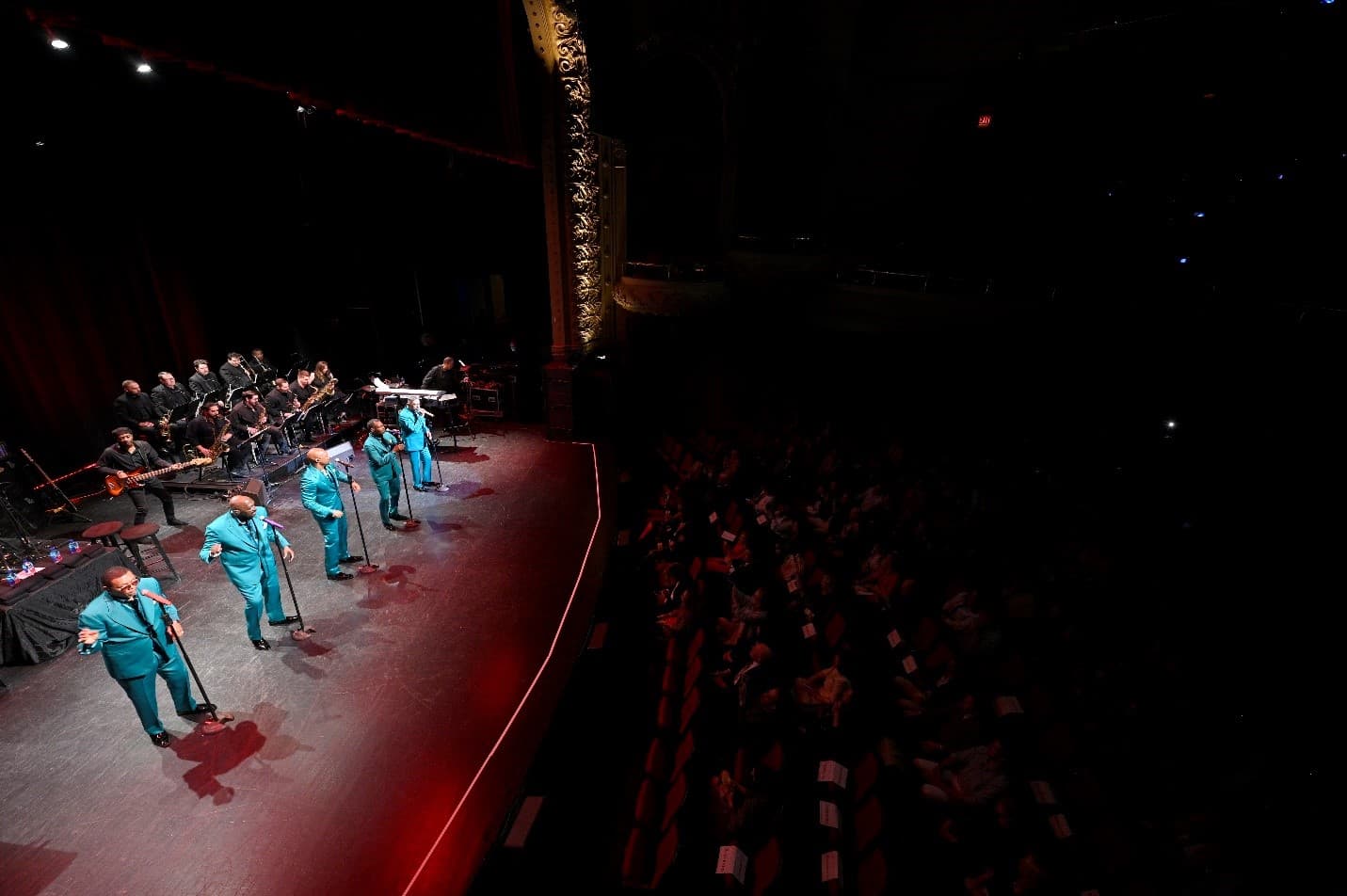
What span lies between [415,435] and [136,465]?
9.49 feet

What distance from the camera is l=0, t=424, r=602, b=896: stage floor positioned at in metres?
3.13

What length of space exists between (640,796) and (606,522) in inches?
138

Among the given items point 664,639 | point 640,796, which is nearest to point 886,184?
point 664,639

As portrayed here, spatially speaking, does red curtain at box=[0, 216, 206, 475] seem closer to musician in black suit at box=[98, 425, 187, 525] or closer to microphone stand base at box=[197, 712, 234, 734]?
musician in black suit at box=[98, 425, 187, 525]

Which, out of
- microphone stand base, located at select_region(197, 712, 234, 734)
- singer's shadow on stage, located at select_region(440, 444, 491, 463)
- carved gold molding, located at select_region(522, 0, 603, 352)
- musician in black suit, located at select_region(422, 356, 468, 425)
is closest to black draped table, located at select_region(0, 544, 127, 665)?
microphone stand base, located at select_region(197, 712, 234, 734)

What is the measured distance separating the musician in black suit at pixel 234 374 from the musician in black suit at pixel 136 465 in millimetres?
2964

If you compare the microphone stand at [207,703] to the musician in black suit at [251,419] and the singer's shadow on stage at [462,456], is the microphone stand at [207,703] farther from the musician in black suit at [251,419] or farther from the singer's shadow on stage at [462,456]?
the singer's shadow on stage at [462,456]

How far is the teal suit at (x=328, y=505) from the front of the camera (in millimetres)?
5145

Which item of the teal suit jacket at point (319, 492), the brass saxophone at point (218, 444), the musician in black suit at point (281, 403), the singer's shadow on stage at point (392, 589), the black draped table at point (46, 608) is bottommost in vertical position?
the singer's shadow on stage at point (392, 589)

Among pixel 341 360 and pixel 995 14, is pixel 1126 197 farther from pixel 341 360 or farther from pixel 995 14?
pixel 341 360

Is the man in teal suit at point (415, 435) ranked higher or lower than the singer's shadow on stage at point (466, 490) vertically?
higher

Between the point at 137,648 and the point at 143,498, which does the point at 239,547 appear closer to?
the point at 137,648

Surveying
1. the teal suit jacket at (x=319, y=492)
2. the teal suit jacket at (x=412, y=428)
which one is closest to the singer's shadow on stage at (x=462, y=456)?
the teal suit jacket at (x=412, y=428)

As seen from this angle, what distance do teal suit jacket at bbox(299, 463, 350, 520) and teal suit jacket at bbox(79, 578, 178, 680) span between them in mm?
1502
